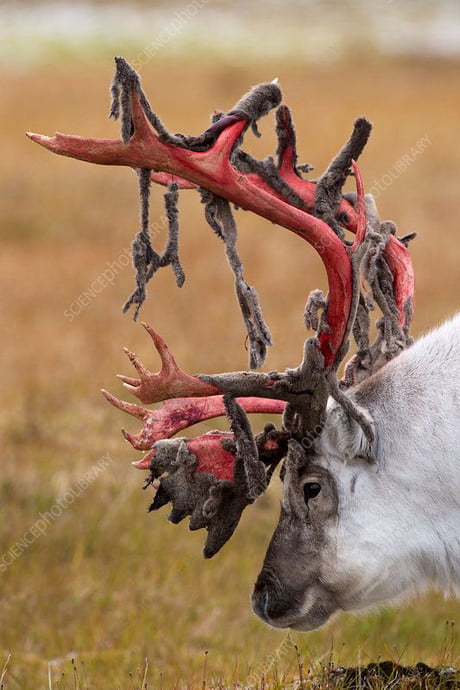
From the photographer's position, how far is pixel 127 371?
1048 centimetres

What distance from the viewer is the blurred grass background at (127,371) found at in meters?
6.03

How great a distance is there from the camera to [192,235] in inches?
616

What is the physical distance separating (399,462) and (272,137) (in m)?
19.6

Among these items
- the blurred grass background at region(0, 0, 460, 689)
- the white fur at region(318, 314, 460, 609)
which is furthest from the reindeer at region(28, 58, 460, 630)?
the blurred grass background at region(0, 0, 460, 689)

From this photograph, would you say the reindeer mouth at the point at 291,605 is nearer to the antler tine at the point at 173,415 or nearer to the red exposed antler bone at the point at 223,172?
the antler tine at the point at 173,415

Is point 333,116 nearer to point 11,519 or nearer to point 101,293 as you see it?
point 101,293

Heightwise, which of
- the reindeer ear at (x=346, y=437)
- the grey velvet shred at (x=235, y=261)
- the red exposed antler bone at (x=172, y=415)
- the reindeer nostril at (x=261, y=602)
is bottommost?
the reindeer nostril at (x=261, y=602)

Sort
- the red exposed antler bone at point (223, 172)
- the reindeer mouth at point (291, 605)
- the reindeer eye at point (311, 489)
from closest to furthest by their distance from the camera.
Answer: the red exposed antler bone at point (223, 172) → the reindeer eye at point (311, 489) → the reindeer mouth at point (291, 605)

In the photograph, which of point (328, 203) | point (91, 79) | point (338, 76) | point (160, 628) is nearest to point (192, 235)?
point (160, 628)

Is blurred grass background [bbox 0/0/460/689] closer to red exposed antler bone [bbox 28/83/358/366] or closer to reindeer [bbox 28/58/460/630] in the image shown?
reindeer [bbox 28/58/460/630]

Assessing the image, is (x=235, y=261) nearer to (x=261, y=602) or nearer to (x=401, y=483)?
(x=401, y=483)

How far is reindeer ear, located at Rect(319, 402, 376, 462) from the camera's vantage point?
4.17 metres

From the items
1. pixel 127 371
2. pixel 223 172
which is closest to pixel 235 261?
pixel 223 172

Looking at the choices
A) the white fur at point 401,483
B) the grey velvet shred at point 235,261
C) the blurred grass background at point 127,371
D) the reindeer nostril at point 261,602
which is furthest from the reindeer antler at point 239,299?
the blurred grass background at point 127,371
